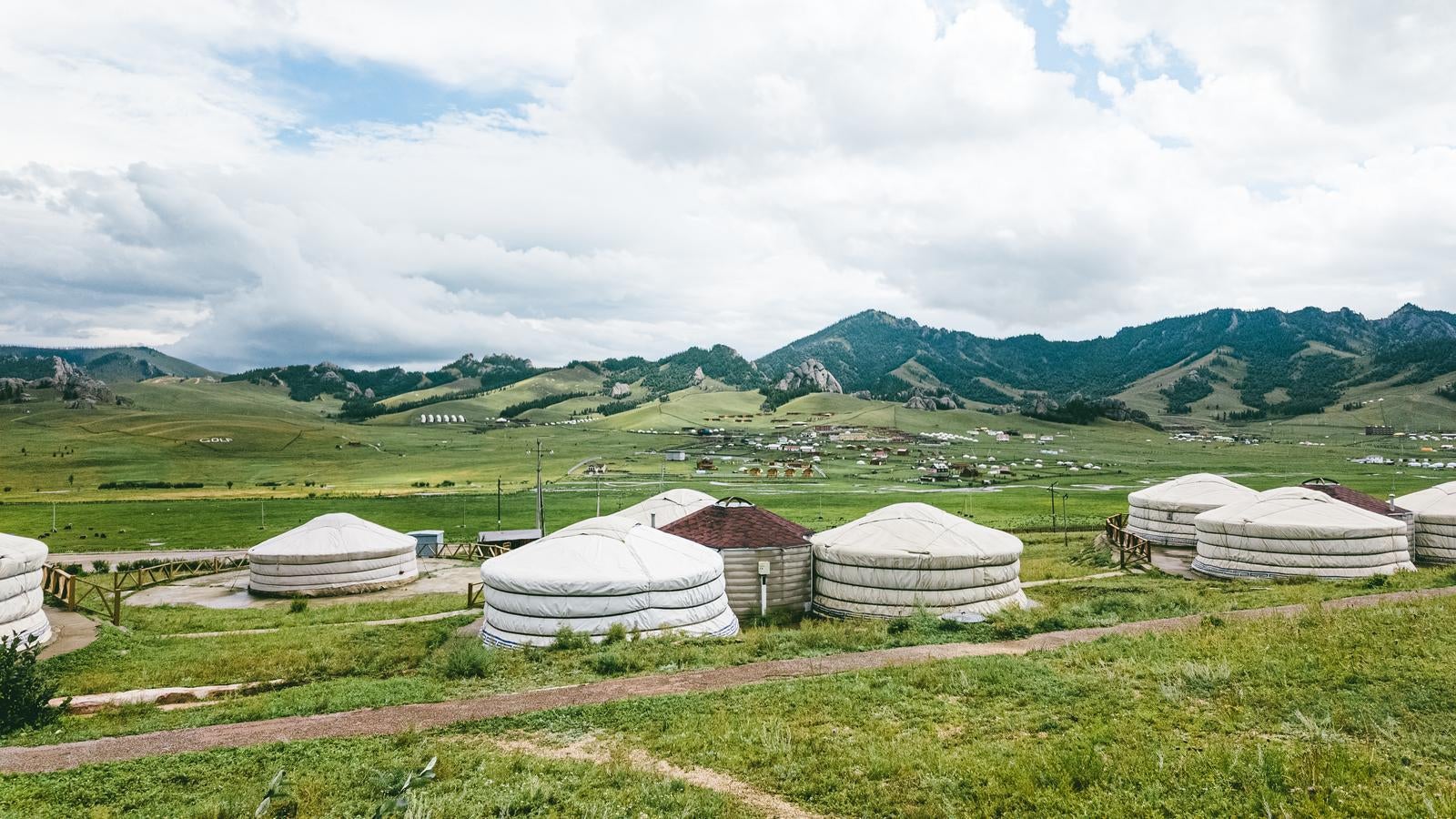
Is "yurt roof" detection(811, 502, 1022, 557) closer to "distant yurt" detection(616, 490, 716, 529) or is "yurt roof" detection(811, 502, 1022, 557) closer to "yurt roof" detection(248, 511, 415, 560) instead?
"distant yurt" detection(616, 490, 716, 529)

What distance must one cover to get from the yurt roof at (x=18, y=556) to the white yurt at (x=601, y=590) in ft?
34.6

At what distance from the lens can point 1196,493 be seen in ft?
109

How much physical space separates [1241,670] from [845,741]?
6243 millimetres

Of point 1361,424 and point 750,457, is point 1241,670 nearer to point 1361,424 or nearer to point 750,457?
point 750,457

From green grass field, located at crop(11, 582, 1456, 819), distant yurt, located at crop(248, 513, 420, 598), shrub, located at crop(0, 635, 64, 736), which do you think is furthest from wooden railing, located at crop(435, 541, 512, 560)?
green grass field, located at crop(11, 582, 1456, 819)

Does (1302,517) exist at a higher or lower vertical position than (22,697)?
higher

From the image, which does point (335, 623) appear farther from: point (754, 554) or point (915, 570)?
point (915, 570)

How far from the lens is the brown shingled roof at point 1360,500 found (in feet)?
93.6

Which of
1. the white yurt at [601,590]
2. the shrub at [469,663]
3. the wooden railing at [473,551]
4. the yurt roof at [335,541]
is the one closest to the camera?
the shrub at [469,663]

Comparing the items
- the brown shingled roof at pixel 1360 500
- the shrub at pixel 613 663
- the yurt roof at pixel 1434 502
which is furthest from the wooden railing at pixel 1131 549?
the shrub at pixel 613 663

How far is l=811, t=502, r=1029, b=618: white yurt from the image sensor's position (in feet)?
67.4

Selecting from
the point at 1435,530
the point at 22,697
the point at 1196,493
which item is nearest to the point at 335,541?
the point at 22,697

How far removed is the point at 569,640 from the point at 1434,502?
32620 mm

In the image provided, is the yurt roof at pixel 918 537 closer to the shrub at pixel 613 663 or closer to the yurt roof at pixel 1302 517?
the shrub at pixel 613 663
